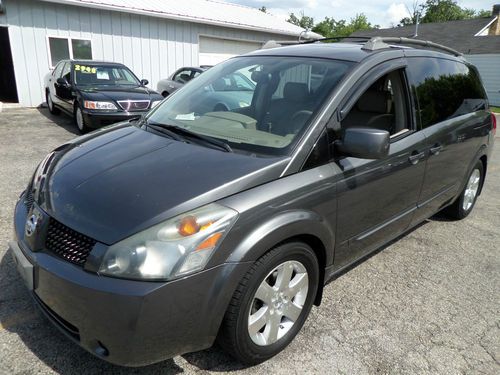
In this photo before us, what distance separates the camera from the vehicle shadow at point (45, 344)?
2.22 meters

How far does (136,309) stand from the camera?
177 centimetres

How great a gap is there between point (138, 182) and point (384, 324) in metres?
1.89

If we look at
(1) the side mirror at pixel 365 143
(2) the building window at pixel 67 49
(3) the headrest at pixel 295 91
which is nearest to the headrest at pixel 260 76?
(3) the headrest at pixel 295 91

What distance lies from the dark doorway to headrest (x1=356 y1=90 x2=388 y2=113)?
1196cm

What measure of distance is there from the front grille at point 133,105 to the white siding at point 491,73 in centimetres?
1999

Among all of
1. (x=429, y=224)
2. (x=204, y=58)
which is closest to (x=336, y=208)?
(x=429, y=224)

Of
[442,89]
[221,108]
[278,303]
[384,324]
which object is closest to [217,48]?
[442,89]

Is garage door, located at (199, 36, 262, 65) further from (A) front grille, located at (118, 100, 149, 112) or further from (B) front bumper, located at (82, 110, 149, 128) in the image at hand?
(B) front bumper, located at (82, 110, 149, 128)

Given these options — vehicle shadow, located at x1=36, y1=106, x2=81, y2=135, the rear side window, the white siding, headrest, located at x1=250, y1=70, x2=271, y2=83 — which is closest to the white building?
vehicle shadow, located at x1=36, y1=106, x2=81, y2=135

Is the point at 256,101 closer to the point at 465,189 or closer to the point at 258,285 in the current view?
the point at 258,285

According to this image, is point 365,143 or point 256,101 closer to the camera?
point 365,143

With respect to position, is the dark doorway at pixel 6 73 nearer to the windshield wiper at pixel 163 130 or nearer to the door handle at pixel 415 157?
the windshield wiper at pixel 163 130

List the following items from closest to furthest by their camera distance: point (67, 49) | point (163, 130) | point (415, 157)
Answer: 1. point (163, 130)
2. point (415, 157)
3. point (67, 49)

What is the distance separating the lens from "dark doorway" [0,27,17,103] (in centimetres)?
1172
